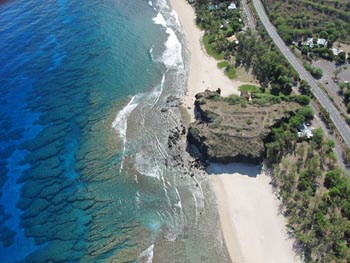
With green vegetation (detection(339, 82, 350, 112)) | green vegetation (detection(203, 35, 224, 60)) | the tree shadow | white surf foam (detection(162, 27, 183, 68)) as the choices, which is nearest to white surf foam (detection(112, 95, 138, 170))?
white surf foam (detection(162, 27, 183, 68))

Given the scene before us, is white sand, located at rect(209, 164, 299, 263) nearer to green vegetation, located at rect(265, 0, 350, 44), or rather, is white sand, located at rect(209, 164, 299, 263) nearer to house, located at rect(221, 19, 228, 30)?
green vegetation, located at rect(265, 0, 350, 44)

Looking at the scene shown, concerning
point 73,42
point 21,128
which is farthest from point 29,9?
point 21,128

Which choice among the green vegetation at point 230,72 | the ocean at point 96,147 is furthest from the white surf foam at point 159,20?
the green vegetation at point 230,72

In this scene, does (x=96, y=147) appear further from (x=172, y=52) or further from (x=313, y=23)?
(x=313, y=23)

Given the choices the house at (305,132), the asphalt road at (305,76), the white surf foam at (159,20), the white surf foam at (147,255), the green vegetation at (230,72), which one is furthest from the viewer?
the white surf foam at (159,20)

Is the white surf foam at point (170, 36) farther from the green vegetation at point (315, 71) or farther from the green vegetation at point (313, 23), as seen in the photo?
the green vegetation at point (315, 71)

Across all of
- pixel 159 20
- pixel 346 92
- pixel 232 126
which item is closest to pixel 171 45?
pixel 159 20
